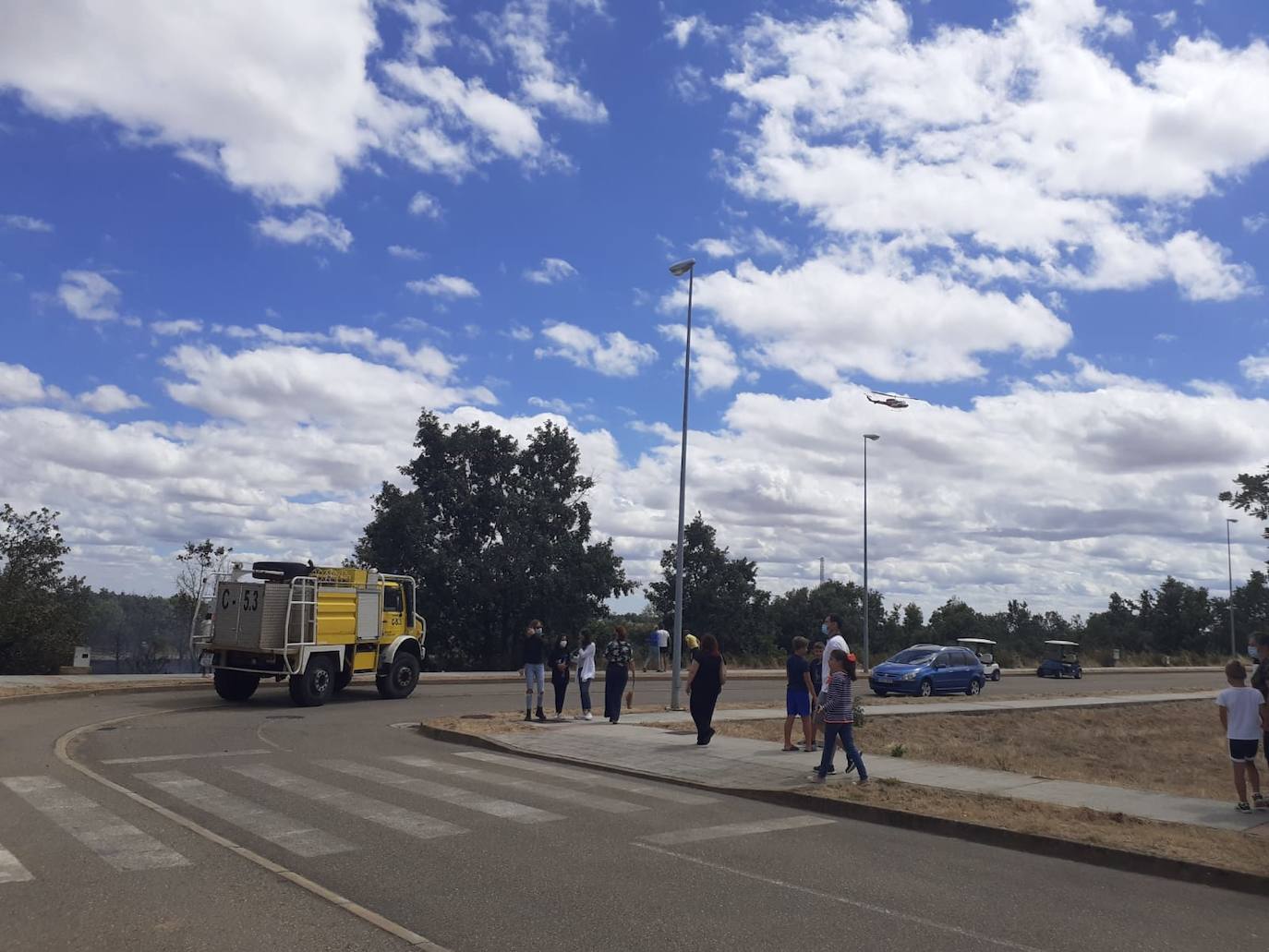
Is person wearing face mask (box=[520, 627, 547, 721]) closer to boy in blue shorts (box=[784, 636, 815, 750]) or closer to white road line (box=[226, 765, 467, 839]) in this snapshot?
boy in blue shorts (box=[784, 636, 815, 750])

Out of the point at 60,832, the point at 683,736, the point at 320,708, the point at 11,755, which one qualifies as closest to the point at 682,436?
the point at 683,736

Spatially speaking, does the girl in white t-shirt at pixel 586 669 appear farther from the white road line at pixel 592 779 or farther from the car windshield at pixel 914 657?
the car windshield at pixel 914 657

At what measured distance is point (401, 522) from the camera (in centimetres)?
4297

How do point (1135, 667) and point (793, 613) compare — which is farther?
point (793, 613)

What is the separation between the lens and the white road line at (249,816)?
26.1 feet

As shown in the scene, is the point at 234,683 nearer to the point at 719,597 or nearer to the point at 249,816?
the point at 249,816

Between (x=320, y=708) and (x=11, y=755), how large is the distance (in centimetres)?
799

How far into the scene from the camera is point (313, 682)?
2025cm

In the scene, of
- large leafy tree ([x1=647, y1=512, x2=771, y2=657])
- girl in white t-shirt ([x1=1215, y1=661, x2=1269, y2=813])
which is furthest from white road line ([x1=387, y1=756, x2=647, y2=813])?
large leafy tree ([x1=647, y1=512, x2=771, y2=657])

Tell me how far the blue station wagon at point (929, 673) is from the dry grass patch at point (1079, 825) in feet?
60.9

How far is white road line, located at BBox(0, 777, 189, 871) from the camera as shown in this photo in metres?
7.37

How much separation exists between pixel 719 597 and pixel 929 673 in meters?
29.9

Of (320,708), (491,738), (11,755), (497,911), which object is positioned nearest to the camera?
(497,911)

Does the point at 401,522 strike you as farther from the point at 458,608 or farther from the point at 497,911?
the point at 497,911
